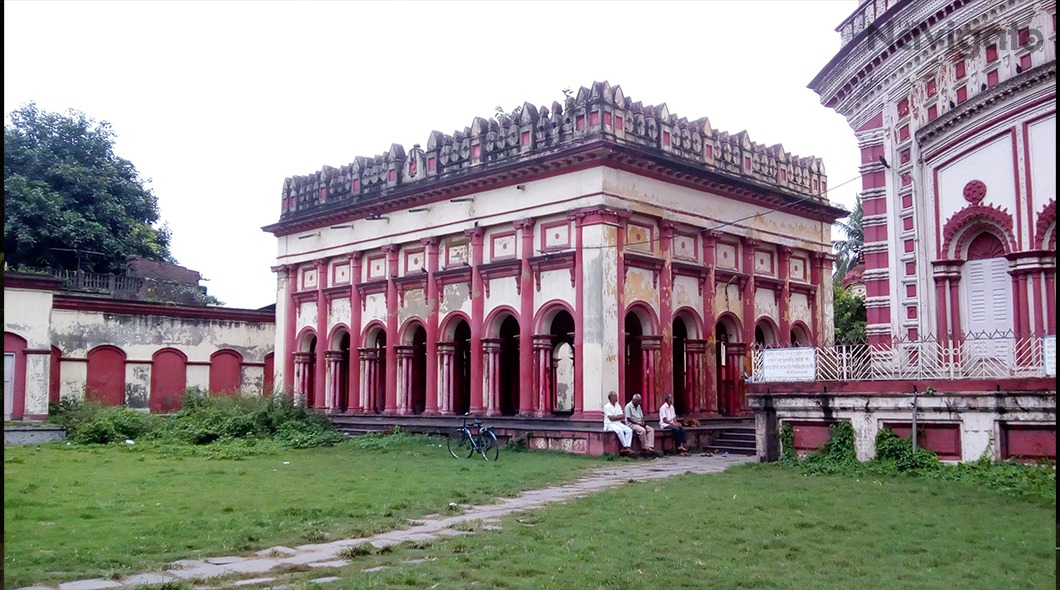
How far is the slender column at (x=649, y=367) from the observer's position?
21562 millimetres

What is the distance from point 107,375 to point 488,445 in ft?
56.9

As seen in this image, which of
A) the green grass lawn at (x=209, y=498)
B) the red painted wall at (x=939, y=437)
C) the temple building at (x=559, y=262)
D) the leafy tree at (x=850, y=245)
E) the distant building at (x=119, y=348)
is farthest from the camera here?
the leafy tree at (x=850, y=245)

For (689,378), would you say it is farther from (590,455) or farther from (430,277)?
(430,277)

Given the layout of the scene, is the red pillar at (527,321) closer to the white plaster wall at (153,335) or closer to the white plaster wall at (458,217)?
the white plaster wall at (458,217)

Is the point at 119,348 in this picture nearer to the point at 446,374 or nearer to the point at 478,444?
the point at 446,374

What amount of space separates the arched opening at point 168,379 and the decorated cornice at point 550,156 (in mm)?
7586

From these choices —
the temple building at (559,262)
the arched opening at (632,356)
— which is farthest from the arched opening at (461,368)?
the arched opening at (632,356)

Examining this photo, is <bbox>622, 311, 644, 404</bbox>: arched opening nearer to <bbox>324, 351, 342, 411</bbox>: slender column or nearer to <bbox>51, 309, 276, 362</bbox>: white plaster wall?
<bbox>324, 351, 342, 411</bbox>: slender column

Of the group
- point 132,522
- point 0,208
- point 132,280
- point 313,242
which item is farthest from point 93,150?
point 0,208

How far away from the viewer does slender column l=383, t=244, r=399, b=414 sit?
85.1 ft

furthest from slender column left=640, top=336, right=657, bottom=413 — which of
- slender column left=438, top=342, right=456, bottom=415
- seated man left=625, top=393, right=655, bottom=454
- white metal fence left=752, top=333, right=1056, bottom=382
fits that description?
slender column left=438, top=342, right=456, bottom=415

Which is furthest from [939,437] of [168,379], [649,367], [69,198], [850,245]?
[69,198]

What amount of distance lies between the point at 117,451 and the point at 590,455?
11.1 meters

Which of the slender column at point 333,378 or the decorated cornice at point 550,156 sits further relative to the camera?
the slender column at point 333,378
